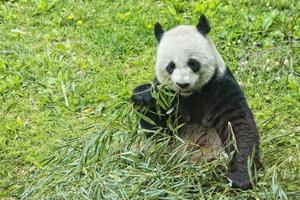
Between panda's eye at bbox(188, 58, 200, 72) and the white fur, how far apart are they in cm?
2

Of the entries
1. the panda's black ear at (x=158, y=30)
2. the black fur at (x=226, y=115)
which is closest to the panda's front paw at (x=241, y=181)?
the black fur at (x=226, y=115)

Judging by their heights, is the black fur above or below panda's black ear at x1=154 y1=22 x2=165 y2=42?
below

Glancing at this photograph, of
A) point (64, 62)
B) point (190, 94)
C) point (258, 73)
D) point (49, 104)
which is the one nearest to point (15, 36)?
point (64, 62)

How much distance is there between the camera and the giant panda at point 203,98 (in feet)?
17.0

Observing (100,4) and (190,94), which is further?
(100,4)

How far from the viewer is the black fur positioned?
5.12 meters

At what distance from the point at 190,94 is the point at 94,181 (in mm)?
1000

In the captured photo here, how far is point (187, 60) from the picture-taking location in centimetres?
533

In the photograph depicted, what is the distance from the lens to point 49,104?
7.35 metres

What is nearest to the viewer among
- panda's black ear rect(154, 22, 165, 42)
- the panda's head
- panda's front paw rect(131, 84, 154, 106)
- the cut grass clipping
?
the cut grass clipping

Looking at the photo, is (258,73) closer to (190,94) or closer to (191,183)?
(190,94)

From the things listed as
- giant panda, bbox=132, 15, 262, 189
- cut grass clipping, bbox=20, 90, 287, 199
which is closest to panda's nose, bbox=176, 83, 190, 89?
giant panda, bbox=132, 15, 262, 189

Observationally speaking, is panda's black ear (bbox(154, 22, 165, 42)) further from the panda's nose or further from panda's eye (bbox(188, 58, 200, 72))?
the panda's nose

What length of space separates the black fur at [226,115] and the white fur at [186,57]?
0.30 ft
